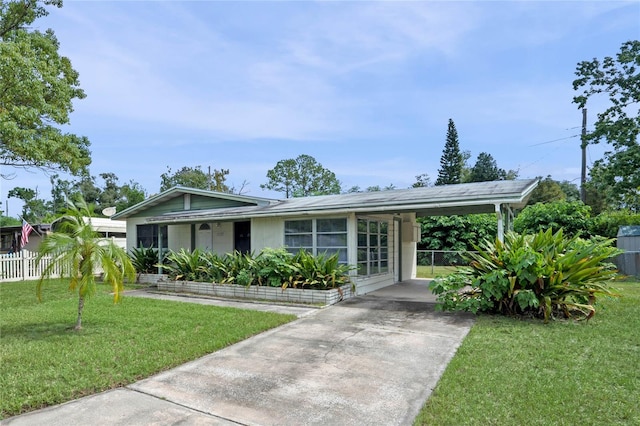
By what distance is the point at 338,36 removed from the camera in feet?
31.9

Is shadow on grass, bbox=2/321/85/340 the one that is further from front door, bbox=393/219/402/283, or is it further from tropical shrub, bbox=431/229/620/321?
front door, bbox=393/219/402/283

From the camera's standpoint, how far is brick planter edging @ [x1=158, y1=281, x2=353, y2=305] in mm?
8875

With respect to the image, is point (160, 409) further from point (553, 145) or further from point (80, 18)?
point (553, 145)

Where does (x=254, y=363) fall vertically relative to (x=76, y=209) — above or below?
below

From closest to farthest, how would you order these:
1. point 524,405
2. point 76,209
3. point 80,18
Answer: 1. point 524,405
2. point 76,209
3. point 80,18

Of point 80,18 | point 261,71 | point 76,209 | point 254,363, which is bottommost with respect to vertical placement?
point 254,363

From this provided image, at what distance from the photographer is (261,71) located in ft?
38.0

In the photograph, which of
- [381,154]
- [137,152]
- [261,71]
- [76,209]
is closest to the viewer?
[76,209]

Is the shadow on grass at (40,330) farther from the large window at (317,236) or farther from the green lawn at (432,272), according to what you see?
the green lawn at (432,272)

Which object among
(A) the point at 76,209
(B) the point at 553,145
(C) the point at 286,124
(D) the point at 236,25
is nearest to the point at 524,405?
(A) the point at 76,209

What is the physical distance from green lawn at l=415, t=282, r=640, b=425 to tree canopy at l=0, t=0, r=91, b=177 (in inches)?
593

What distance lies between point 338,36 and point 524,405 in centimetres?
887

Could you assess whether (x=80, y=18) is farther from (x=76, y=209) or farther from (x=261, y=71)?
(x=76, y=209)

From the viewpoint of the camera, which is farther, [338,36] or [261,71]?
[261,71]
